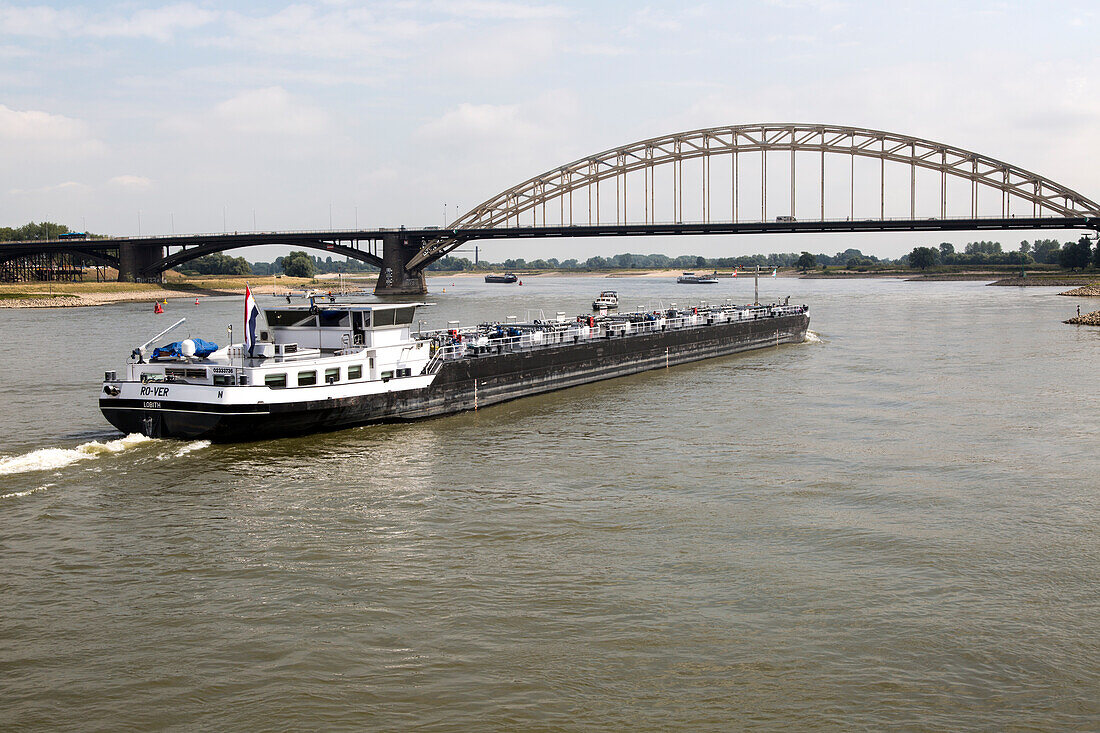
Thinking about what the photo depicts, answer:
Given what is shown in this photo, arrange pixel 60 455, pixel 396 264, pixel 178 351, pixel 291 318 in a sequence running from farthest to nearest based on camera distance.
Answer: pixel 396 264 → pixel 291 318 → pixel 178 351 → pixel 60 455

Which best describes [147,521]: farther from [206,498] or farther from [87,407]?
[87,407]

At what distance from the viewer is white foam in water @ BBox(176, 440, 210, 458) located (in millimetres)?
23836

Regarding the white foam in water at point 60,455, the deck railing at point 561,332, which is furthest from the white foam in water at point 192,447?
the deck railing at point 561,332

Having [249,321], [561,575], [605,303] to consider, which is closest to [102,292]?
[605,303]

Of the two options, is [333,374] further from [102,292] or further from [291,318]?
[102,292]

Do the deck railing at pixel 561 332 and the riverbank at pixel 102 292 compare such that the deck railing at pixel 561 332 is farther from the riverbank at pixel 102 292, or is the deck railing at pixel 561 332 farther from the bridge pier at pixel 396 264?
the bridge pier at pixel 396 264

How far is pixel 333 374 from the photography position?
2736cm

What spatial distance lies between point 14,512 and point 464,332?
77.0 feet

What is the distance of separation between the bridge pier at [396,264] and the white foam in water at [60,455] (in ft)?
355

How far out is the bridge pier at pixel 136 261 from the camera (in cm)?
12675

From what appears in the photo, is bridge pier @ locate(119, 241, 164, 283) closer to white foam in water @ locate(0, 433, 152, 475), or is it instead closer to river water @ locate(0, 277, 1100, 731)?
river water @ locate(0, 277, 1100, 731)

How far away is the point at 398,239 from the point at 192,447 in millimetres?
111616

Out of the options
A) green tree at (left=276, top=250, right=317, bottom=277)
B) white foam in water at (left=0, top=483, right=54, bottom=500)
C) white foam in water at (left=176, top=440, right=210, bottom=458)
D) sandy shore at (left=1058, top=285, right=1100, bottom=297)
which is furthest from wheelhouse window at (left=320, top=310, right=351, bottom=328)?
green tree at (left=276, top=250, right=317, bottom=277)

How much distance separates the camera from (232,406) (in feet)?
80.0
